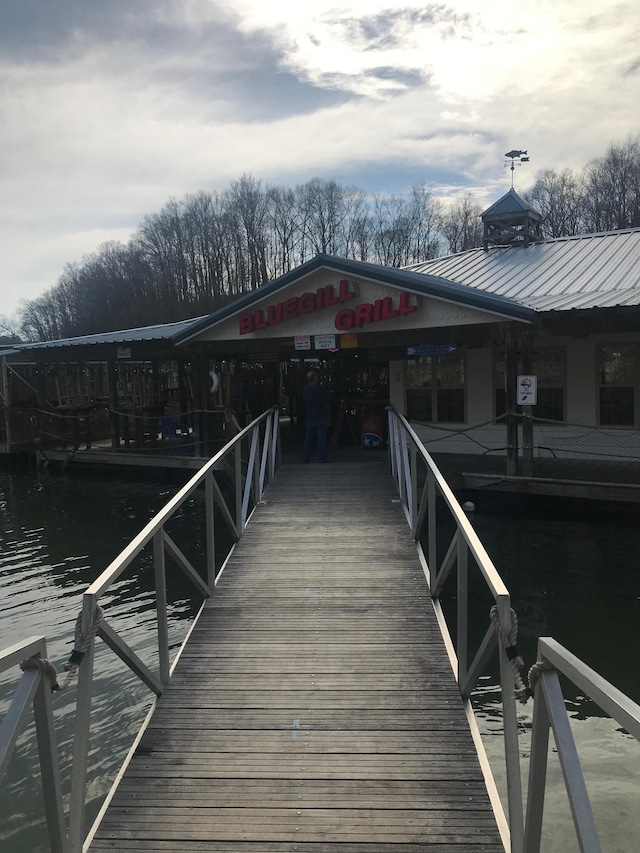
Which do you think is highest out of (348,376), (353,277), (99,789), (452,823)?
(353,277)

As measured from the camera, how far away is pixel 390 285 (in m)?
11.5

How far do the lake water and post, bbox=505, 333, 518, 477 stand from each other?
967mm

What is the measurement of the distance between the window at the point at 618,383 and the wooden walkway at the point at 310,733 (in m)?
8.07

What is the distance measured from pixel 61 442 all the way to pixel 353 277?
418 inches

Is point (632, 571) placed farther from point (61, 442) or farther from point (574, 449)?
point (61, 442)

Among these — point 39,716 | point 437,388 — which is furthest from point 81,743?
point 437,388

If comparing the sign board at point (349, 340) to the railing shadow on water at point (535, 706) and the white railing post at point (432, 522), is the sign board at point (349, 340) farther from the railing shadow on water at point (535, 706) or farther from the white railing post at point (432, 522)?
the railing shadow on water at point (535, 706)

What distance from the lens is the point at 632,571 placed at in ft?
28.6

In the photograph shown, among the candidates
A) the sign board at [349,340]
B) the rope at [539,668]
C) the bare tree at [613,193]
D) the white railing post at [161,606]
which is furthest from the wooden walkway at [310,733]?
the bare tree at [613,193]

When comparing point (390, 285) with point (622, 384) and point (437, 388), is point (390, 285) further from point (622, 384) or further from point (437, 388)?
point (622, 384)

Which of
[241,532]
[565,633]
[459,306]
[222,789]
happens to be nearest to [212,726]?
[222,789]

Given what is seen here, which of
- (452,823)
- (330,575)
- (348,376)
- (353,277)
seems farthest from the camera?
(348,376)

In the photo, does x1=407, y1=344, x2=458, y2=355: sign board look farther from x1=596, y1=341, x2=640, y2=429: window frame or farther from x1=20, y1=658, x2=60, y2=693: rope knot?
x1=20, y1=658, x2=60, y2=693: rope knot

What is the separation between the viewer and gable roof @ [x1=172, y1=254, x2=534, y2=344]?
1044 centimetres
